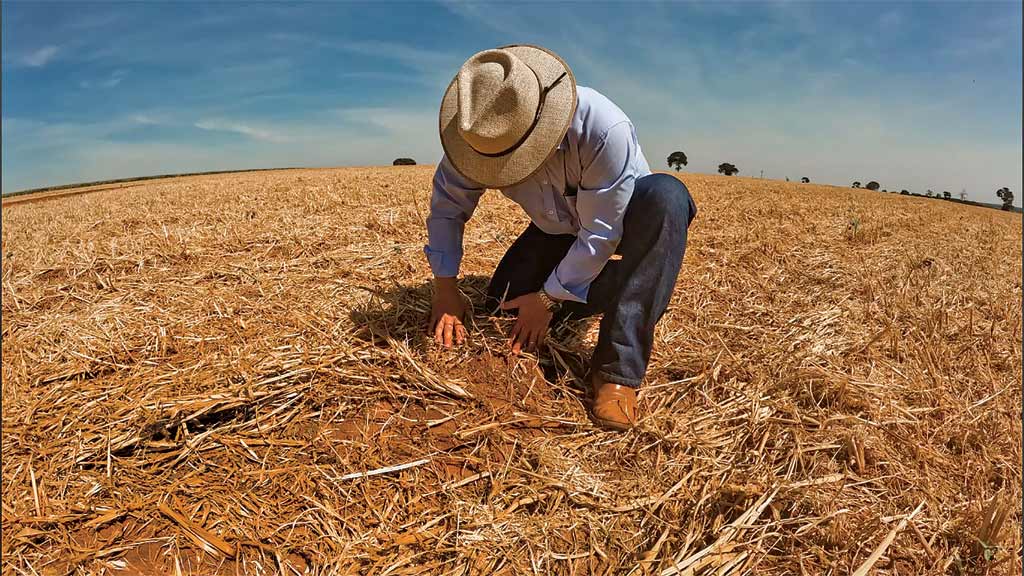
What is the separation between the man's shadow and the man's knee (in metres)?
0.76

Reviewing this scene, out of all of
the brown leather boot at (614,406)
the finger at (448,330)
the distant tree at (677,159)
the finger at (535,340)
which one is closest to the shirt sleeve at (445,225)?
the finger at (448,330)

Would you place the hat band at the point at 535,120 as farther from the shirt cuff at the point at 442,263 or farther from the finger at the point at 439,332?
the finger at the point at 439,332

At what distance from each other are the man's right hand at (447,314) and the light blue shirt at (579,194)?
6cm

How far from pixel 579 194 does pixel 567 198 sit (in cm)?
17

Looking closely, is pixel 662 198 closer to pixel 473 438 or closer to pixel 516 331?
pixel 516 331

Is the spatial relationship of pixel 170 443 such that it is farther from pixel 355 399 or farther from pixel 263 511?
pixel 355 399

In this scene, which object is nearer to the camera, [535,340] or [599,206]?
[599,206]

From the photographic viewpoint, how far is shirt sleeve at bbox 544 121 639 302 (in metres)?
2.09

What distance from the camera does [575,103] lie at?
1.93 meters

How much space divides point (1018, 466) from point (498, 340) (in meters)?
2.09

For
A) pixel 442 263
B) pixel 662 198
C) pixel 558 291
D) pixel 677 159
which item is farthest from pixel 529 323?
pixel 677 159

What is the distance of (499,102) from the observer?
184 centimetres

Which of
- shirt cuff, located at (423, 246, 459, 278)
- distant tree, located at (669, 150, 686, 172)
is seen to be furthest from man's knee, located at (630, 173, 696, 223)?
distant tree, located at (669, 150, 686, 172)

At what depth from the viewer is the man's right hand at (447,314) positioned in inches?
97.3
